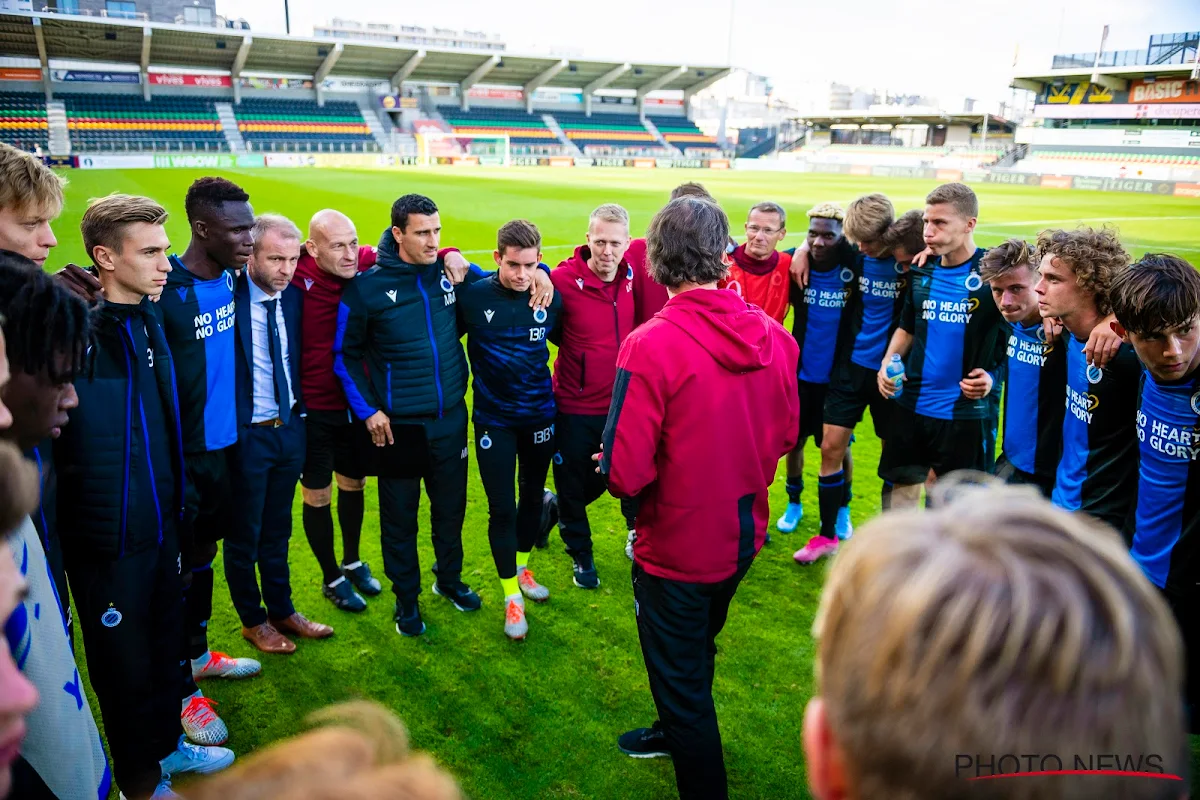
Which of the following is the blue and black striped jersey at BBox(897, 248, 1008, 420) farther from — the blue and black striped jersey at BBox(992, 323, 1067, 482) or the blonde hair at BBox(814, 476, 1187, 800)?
the blonde hair at BBox(814, 476, 1187, 800)

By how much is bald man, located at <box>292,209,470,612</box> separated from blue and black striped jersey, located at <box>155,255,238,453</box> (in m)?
0.66

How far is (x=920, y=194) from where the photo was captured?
2816cm

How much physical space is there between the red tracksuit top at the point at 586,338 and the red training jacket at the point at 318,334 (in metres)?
0.75

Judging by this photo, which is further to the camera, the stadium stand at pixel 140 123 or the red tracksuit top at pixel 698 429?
the stadium stand at pixel 140 123

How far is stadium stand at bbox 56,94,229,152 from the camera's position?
3978 centimetres

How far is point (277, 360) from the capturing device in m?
3.76

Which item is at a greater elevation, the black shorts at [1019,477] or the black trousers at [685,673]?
the black shorts at [1019,477]

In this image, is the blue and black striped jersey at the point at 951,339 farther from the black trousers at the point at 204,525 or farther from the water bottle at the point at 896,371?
the black trousers at the point at 204,525

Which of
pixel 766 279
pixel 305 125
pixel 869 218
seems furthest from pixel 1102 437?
pixel 305 125

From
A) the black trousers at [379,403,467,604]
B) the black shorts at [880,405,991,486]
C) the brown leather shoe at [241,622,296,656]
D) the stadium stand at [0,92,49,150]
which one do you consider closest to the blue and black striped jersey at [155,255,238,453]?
the black trousers at [379,403,467,604]

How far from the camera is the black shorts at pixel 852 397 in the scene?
16.4ft

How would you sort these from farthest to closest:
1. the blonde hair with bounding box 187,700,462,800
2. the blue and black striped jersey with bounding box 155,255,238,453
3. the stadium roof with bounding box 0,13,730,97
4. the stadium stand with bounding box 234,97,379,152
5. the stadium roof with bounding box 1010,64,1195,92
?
the stadium stand with bounding box 234,97,379,152 → the stadium roof with bounding box 1010,64,1195,92 → the stadium roof with bounding box 0,13,730,97 → the blue and black striped jersey with bounding box 155,255,238,453 → the blonde hair with bounding box 187,700,462,800

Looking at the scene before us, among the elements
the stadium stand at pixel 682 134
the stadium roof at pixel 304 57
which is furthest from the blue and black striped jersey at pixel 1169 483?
the stadium stand at pixel 682 134

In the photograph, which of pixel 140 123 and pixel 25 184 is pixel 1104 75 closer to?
pixel 25 184
